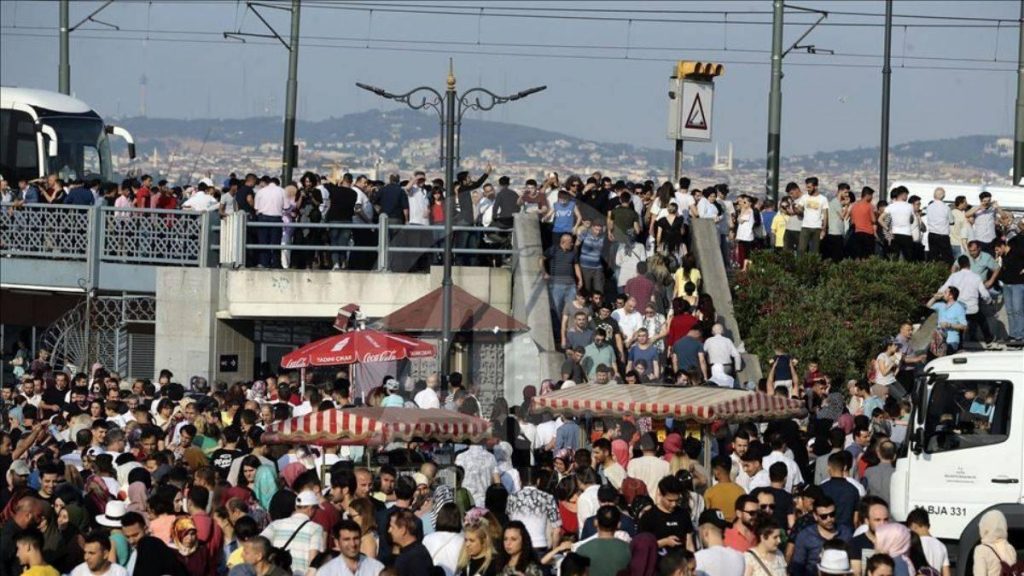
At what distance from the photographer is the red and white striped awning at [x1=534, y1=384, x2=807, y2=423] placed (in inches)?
758

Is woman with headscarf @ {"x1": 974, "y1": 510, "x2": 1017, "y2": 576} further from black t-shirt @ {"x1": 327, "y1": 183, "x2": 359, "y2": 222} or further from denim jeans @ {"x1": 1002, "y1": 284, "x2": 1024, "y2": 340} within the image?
black t-shirt @ {"x1": 327, "y1": 183, "x2": 359, "y2": 222}

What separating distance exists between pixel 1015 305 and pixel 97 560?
1736 cm

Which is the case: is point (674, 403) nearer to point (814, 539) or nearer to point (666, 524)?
point (666, 524)

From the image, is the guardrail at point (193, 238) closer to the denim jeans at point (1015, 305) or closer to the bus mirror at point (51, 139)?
the denim jeans at point (1015, 305)

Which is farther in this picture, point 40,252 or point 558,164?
point 558,164

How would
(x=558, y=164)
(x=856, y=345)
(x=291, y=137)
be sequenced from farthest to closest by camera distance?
(x=558, y=164) < (x=291, y=137) < (x=856, y=345)

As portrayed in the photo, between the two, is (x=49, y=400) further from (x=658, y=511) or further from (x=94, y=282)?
(x=658, y=511)

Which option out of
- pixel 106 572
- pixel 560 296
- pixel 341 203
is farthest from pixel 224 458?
pixel 341 203

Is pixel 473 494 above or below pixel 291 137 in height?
below

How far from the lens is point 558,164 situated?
103062 millimetres

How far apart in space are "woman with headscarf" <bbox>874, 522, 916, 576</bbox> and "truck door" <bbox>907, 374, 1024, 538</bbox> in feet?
13.2

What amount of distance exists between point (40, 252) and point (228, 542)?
19.7 meters

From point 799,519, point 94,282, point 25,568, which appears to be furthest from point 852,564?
point 94,282

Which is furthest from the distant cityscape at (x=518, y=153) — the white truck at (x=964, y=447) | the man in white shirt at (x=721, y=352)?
the white truck at (x=964, y=447)
